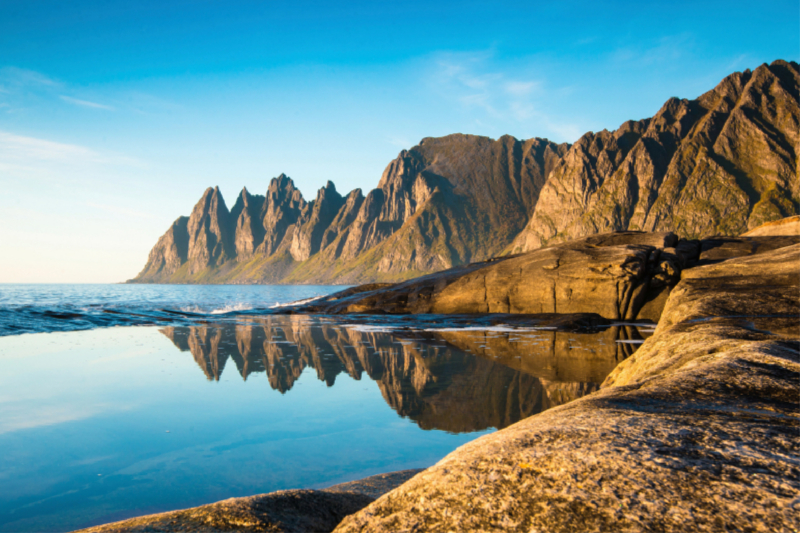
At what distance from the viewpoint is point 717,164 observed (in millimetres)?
168750

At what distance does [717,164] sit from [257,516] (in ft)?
698

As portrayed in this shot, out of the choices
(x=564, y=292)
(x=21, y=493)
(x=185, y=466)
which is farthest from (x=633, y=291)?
(x=21, y=493)

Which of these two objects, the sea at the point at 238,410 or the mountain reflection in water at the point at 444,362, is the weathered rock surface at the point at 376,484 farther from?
the mountain reflection in water at the point at 444,362

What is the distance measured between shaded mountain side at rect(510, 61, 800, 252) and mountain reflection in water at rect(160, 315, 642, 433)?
170727 mm

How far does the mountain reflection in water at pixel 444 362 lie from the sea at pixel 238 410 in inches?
2.5

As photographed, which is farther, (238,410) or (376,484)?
(238,410)

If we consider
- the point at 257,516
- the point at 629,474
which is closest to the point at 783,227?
the point at 629,474

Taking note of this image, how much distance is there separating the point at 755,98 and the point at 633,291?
207176 millimetres

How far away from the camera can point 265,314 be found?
38.0m

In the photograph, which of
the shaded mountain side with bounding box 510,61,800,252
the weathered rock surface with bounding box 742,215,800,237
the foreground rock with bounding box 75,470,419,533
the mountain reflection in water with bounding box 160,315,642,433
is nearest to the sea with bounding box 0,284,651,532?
the mountain reflection in water with bounding box 160,315,642,433

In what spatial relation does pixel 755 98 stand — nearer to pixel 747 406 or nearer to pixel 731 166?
pixel 731 166

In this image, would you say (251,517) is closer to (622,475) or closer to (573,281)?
(622,475)

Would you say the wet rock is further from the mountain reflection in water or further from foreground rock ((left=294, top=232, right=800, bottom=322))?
foreground rock ((left=294, top=232, right=800, bottom=322))

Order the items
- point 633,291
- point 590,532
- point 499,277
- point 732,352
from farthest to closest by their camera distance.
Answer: point 499,277 → point 633,291 → point 732,352 → point 590,532
